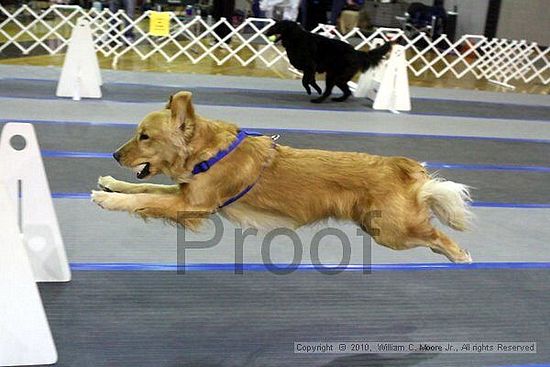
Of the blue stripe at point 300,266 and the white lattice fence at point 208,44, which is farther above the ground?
the white lattice fence at point 208,44

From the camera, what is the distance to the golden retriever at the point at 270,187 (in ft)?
8.86

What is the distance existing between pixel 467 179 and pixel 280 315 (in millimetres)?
3134

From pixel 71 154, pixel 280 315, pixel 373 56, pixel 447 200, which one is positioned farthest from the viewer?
pixel 373 56

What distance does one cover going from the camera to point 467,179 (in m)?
5.61

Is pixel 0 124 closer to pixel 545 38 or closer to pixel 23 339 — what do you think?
pixel 23 339

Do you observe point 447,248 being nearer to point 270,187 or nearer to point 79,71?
point 270,187

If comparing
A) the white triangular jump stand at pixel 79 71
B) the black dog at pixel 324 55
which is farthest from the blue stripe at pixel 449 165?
the black dog at pixel 324 55

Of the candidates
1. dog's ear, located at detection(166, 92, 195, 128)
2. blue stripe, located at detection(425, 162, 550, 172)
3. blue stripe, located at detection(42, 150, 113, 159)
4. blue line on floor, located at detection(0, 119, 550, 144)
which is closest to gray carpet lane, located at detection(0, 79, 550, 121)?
blue line on floor, located at detection(0, 119, 550, 144)

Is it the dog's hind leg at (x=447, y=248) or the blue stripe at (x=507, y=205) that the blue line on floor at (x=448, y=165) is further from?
the dog's hind leg at (x=447, y=248)

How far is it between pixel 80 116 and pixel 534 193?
14.8 ft

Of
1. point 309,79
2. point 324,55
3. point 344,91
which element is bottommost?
point 344,91

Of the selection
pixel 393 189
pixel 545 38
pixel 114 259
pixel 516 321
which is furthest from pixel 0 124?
pixel 545 38

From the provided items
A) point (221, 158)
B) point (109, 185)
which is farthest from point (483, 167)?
point (109, 185)

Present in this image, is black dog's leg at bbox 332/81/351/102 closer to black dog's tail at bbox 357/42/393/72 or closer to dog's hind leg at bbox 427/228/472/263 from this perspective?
black dog's tail at bbox 357/42/393/72
